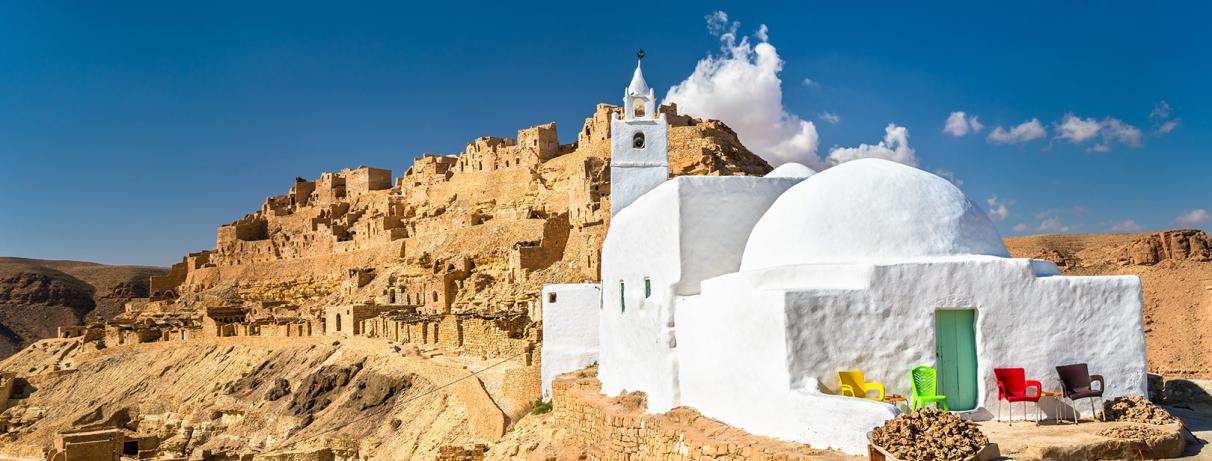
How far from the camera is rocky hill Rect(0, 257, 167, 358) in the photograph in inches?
2462

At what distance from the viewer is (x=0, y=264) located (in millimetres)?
73938

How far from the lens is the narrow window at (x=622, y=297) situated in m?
14.0

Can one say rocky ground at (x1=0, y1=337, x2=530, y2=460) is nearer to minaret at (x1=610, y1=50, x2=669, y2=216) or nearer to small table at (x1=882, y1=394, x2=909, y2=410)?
minaret at (x1=610, y1=50, x2=669, y2=216)

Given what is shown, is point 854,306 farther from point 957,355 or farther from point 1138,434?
point 1138,434

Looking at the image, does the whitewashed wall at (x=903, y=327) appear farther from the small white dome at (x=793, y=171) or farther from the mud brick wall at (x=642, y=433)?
the small white dome at (x=793, y=171)

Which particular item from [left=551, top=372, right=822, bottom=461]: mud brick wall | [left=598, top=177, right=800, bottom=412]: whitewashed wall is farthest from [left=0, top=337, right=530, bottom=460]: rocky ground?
[left=598, top=177, right=800, bottom=412]: whitewashed wall

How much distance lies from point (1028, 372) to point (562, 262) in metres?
23.8

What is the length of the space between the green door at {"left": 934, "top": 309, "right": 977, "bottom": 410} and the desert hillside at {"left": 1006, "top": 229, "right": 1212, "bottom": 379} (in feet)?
21.5

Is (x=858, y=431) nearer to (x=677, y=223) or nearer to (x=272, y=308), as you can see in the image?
(x=677, y=223)

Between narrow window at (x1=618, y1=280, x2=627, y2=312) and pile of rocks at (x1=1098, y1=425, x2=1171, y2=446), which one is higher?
narrow window at (x1=618, y1=280, x2=627, y2=312)

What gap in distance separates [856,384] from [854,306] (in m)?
0.72

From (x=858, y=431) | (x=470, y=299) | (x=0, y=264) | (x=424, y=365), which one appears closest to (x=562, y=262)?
(x=470, y=299)

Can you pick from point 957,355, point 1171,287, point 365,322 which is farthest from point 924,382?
point 365,322

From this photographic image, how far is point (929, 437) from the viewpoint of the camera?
23.8ft
